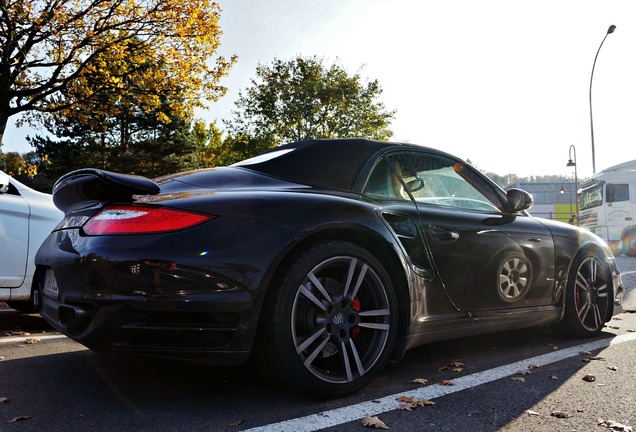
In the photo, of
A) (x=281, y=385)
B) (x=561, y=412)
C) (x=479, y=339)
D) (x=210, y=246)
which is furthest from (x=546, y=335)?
(x=210, y=246)


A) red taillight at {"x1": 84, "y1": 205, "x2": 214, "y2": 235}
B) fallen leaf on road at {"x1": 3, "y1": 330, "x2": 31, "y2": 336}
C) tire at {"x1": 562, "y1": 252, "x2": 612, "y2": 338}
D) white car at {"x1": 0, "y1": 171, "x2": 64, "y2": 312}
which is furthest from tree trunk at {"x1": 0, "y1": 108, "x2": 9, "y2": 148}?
tire at {"x1": 562, "y1": 252, "x2": 612, "y2": 338}

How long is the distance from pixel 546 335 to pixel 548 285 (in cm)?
81

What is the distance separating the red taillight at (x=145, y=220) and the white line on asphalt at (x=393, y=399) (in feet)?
Answer: 3.00

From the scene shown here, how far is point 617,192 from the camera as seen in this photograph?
17.5 m

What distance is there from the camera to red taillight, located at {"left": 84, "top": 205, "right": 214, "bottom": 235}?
92.4 inches

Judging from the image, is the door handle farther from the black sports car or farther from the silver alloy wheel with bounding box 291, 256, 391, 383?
the silver alloy wheel with bounding box 291, 256, 391, 383

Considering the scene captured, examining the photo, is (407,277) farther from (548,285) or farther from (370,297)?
(548,285)

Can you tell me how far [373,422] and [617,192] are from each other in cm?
1798

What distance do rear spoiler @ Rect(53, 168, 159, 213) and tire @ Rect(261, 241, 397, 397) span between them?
2.64ft

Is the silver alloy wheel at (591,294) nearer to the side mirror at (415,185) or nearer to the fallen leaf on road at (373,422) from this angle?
the side mirror at (415,185)

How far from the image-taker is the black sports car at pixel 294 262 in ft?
7.55

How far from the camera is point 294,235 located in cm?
250

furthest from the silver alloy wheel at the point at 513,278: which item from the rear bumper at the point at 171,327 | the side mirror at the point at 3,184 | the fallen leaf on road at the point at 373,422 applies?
the side mirror at the point at 3,184

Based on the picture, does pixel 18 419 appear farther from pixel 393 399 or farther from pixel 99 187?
pixel 393 399
